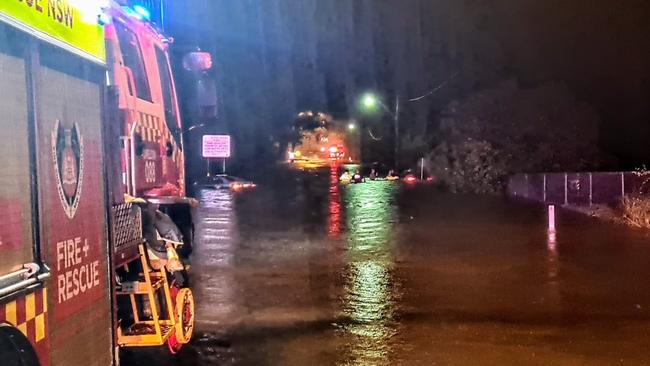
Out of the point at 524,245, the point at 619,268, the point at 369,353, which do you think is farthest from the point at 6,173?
the point at 524,245

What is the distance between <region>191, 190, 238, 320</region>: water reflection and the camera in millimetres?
9461

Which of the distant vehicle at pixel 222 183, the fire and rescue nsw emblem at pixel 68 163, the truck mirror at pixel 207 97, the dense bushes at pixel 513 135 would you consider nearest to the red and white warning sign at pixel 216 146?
the distant vehicle at pixel 222 183

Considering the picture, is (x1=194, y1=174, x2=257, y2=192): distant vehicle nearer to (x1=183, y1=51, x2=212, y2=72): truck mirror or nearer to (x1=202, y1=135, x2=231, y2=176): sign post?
(x1=202, y1=135, x2=231, y2=176): sign post

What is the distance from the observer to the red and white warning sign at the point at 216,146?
48656 mm

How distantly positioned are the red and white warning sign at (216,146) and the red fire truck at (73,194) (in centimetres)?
4296

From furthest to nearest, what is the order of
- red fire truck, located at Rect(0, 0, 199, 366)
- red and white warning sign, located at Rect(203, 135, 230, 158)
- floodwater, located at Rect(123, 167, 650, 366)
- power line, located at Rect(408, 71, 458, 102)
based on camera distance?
red and white warning sign, located at Rect(203, 135, 230, 158) < power line, located at Rect(408, 71, 458, 102) < floodwater, located at Rect(123, 167, 650, 366) < red fire truck, located at Rect(0, 0, 199, 366)

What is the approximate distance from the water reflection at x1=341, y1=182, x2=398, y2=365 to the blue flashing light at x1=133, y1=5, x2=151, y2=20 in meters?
3.53

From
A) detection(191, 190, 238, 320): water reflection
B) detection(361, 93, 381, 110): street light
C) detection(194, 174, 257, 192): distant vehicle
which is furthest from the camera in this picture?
detection(361, 93, 381, 110): street light

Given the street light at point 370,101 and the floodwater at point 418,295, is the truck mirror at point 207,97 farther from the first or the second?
the street light at point 370,101

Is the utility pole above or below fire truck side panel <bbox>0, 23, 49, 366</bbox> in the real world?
above

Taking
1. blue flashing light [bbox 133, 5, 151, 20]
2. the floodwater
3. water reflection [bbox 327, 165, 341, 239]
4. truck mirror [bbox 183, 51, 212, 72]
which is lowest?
the floodwater

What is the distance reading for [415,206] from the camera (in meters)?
26.4

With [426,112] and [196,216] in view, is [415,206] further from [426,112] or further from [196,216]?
[426,112]

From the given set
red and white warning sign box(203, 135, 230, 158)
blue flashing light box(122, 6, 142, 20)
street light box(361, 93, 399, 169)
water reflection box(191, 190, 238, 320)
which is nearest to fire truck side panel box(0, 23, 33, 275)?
blue flashing light box(122, 6, 142, 20)
